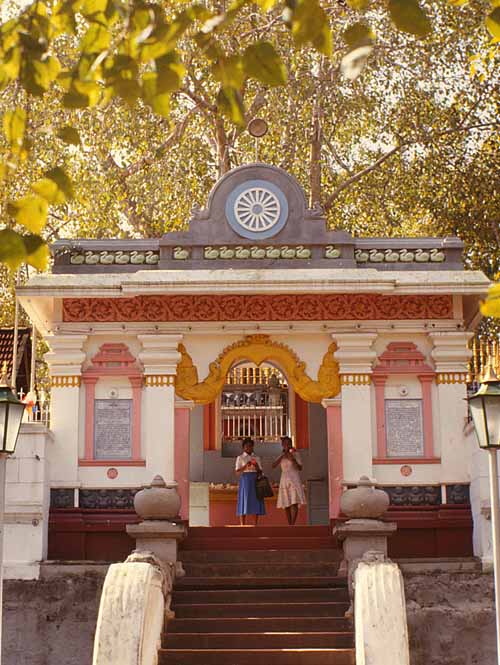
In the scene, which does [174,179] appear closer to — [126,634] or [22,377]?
[22,377]

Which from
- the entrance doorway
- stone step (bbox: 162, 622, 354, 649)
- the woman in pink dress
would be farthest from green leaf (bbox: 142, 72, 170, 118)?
the entrance doorway

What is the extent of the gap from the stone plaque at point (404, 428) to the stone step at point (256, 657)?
12.6ft

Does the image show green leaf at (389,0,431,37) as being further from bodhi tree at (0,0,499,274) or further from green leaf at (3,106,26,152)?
bodhi tree at (0,0,499,274)

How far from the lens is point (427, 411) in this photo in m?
15.5

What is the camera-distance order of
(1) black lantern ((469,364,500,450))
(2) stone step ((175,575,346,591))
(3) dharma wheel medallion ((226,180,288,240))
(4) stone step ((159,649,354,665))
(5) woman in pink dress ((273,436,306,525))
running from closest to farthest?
(1) black lantern ((469,364,500,450))
(4) stone step ((159,649,354,665))
(2) stone step ((175,575,346,591))
(3) dharma wheel medallion ((226,180,288,240))
(5) woman in pink dress ((273,436,306,525))

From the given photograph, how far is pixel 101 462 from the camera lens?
15.4 meters

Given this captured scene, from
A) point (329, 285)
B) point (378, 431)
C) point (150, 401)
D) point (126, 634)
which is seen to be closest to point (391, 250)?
point (329, 285)

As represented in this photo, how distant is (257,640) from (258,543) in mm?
2631

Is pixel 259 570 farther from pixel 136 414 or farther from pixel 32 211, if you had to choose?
pixel 32 211

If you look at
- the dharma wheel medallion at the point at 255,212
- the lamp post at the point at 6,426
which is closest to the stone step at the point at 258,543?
the dharma wheel medallion at the point at 255,212

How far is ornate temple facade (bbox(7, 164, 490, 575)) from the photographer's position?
15.3m

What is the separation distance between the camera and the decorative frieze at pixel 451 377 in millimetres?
15547

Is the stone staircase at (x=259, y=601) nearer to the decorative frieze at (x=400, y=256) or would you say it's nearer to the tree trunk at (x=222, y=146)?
the decorative frieze at (x=400, y=256)

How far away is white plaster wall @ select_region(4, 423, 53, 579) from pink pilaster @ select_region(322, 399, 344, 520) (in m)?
3.20
